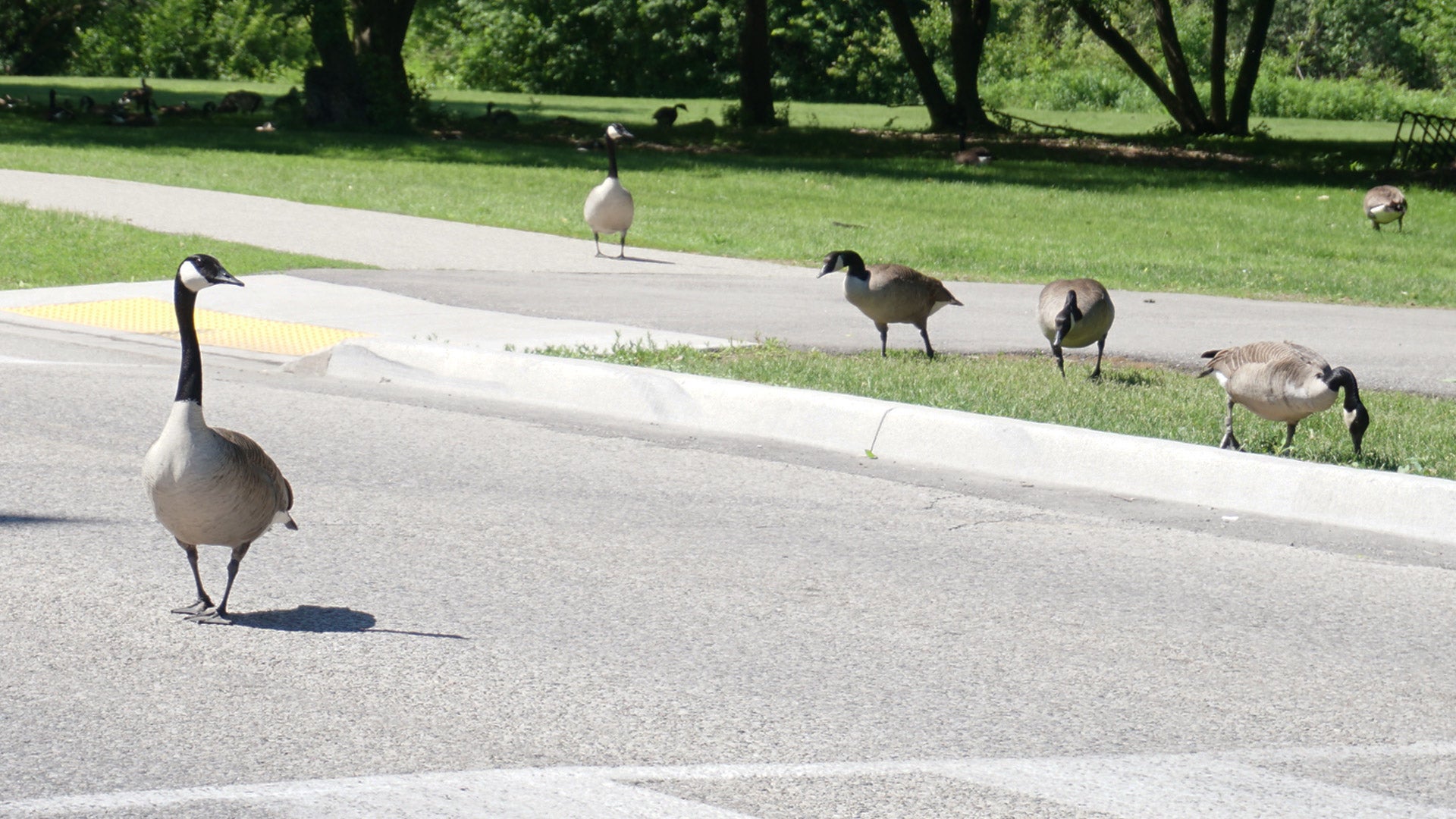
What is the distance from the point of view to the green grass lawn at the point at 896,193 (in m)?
18.8

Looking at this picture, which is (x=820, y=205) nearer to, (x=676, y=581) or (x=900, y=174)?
(x=900, y=174)

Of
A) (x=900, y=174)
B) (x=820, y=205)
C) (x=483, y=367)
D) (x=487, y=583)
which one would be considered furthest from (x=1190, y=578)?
(x=900, y=174)

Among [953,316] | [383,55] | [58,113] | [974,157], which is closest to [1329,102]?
[974,157]

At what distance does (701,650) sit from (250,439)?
1969 millimetres

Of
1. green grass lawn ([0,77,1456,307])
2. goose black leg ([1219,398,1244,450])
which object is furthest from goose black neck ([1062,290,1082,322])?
green grass lawn ([0,77,1456,307])

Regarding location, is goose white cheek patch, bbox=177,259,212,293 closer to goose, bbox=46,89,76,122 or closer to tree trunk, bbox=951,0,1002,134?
goose, bbox=46,89,76,122

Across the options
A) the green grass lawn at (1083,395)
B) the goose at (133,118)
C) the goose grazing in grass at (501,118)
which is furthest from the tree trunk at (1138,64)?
the green grass lawn at (1083,395)

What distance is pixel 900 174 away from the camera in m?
30.5

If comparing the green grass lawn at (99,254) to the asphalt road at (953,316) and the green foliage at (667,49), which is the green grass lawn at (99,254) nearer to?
the asphalt road at (953,316)

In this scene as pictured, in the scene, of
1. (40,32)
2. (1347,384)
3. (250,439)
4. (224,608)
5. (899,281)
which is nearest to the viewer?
(224,608)

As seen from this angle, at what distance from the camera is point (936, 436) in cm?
861

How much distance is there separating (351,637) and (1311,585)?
12.2ft

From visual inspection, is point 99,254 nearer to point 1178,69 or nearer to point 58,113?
point 58,113

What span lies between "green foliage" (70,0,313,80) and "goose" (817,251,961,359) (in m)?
68.1
